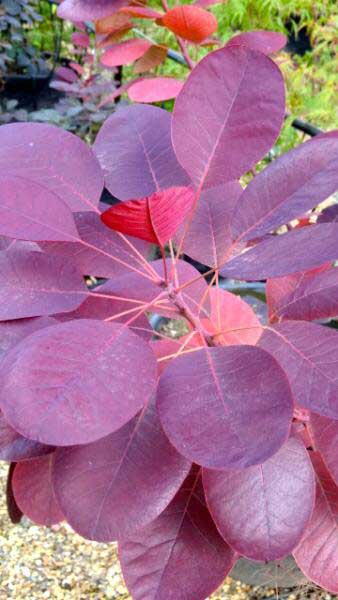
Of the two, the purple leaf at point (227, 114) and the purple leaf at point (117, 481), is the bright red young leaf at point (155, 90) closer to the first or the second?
the purple leaf at point (227, 114)

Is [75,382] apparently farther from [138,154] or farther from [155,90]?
[155,90]

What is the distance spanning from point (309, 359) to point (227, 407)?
11 cm

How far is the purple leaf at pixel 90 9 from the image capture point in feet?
3.73

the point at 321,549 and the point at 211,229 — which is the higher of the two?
the point at 211,229

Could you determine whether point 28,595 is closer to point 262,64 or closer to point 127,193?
point 127,193

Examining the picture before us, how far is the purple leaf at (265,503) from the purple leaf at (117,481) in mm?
51

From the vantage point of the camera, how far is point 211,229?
28.8 inches

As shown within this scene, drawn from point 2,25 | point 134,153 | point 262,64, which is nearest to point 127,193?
point 134,153

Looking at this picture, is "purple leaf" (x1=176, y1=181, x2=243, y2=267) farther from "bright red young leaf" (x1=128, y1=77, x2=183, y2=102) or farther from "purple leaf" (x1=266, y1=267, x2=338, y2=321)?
"bright red young leaf" (x1=128, y1=77, x2=183, y2=102)

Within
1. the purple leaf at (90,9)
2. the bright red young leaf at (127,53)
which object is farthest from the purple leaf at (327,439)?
the bright red young leaf at (127,53)

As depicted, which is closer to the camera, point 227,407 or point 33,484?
point 227,407

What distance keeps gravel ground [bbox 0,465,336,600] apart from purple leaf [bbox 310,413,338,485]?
2.41 feet

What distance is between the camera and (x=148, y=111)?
29.7 inches

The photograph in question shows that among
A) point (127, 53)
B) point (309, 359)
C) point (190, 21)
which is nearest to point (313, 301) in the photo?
point (309, 359)
